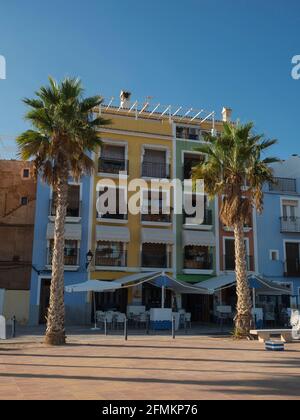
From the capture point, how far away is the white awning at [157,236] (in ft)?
103

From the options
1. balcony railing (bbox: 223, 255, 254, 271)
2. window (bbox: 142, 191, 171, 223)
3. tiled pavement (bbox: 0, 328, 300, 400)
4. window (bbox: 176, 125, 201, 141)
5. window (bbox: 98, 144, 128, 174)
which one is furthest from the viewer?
window (bbox: 176, 125, 201, 141)

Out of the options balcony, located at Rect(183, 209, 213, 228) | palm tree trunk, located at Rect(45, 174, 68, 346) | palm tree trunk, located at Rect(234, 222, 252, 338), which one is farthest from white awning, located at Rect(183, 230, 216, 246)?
palm tree trunk, located at Rect(45, 174, 68, 346)

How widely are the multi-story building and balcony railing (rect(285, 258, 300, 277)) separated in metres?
17.8

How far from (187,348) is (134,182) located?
672 inches

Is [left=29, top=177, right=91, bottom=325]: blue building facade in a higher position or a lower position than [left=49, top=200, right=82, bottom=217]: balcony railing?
lower

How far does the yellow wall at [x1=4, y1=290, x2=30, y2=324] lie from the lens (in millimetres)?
29094

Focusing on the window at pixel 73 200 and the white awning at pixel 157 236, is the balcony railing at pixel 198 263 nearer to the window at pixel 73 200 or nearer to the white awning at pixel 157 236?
the white awning at pixel 157 236

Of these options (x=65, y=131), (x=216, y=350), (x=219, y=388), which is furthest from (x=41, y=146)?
(x=219, y=388)

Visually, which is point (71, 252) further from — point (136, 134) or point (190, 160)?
point (190, 160)

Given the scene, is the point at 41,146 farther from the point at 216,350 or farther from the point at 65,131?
the point at 216,350

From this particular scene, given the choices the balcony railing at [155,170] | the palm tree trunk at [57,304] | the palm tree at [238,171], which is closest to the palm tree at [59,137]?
the palm tree trunk at [57,304]

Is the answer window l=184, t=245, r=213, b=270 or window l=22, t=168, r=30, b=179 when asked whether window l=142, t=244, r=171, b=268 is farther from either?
window l=22, t=168, r=30, b=179

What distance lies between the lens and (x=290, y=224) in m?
34.8

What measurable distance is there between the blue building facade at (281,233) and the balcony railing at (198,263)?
374 centimetres
